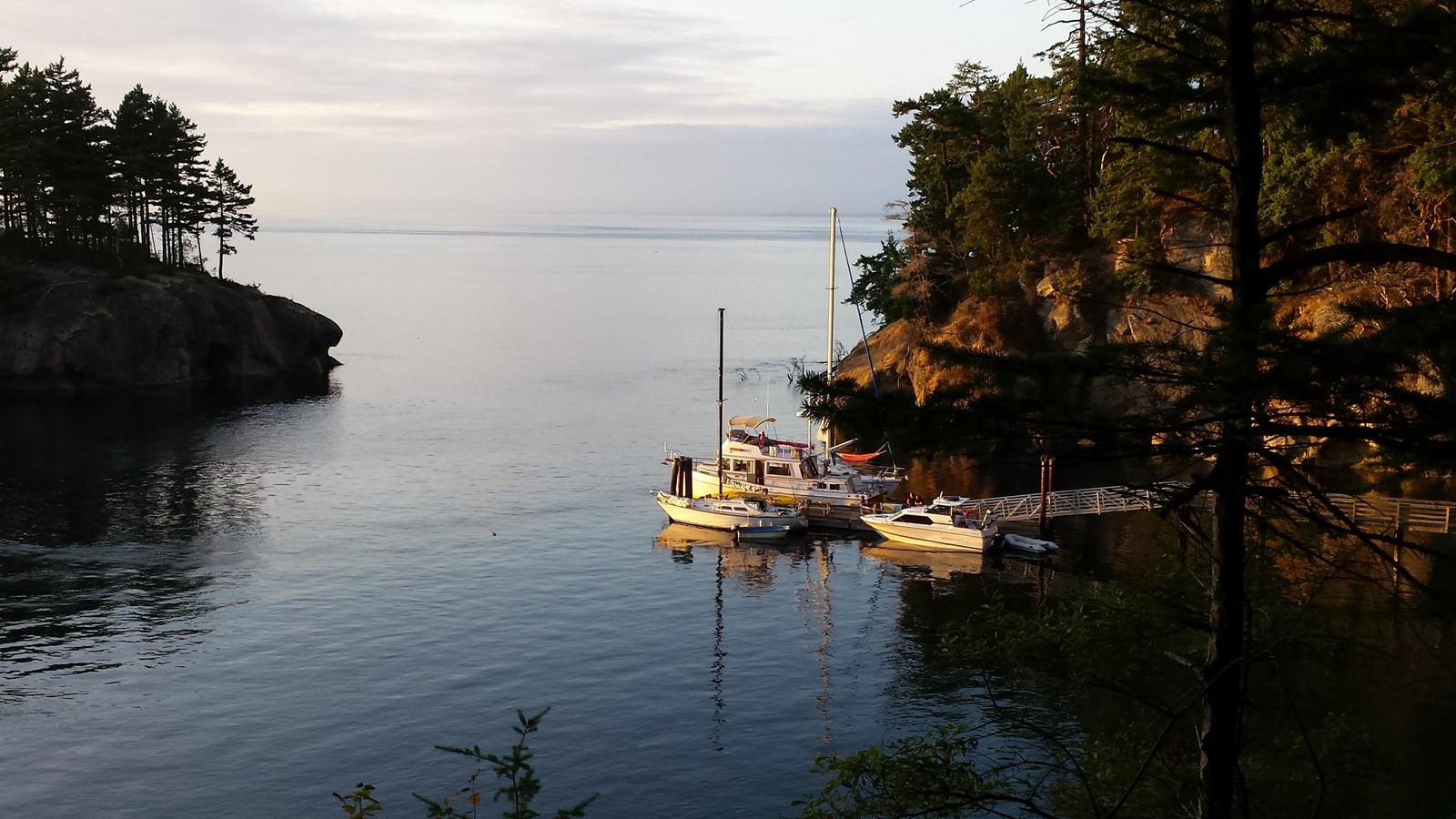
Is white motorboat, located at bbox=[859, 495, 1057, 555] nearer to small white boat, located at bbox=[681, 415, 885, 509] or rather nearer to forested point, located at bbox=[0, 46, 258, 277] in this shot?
small white boat, located at bbox=[681, 415, 885, 509]

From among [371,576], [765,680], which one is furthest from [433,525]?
[765,680]

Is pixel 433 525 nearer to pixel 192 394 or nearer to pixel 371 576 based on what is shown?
pixel 371 576

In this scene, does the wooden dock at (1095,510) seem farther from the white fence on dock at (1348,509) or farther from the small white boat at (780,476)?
the small white boat at (780,476)

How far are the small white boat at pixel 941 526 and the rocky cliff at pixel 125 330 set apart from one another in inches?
2844

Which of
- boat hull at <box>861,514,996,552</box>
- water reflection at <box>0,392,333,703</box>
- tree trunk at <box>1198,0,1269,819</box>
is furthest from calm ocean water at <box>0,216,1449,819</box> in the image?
tree trunk at <box>1198,0,1269,819</box>

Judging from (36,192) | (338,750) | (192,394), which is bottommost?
(338,750)

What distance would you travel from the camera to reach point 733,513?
195ft

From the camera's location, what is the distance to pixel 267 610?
46.7 metres

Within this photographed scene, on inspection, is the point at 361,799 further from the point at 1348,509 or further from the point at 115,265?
the point at 115,265

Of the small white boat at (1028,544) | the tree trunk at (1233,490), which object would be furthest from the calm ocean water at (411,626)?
the tree trunk at (1233,490)

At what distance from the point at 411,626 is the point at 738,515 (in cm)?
1940

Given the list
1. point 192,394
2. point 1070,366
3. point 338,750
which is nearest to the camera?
point 1070,366

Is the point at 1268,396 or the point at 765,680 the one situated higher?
the point at 1268,396

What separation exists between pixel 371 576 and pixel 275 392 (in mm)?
58835
